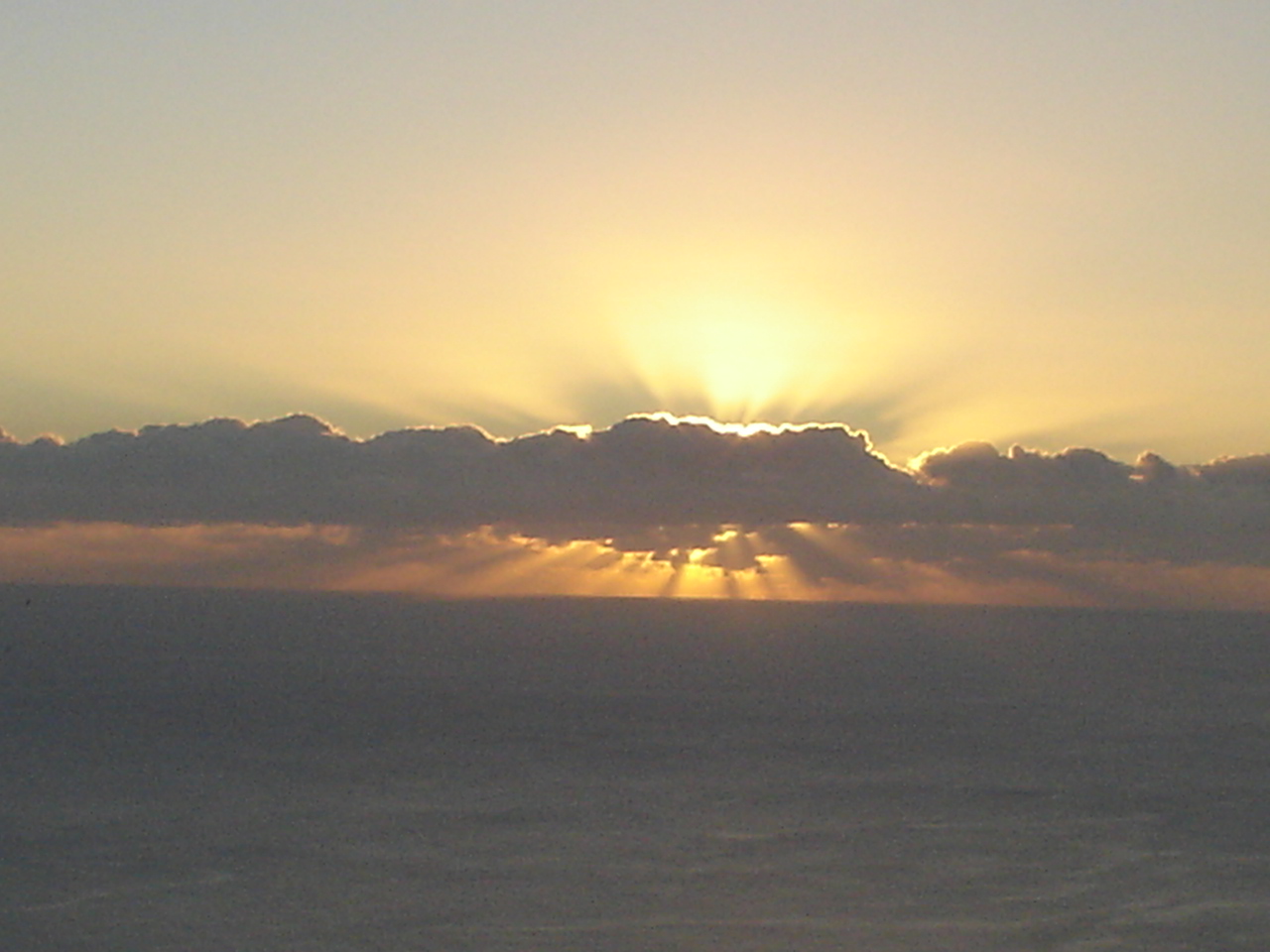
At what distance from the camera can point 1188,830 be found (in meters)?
92.1

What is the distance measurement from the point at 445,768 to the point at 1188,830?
55870 millimetres

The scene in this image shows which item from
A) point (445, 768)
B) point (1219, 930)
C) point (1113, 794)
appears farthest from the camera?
point (445, 768)

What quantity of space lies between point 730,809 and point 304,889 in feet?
108

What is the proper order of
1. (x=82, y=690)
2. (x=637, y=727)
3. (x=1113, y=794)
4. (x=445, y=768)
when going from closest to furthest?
(x=1113, y=794) < (x=445, y=768) < (x=637, y=727) < (x=82, y=690)

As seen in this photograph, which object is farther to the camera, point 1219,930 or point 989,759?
point 989,759

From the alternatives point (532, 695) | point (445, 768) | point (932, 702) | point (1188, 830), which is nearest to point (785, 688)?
point (932, 702)

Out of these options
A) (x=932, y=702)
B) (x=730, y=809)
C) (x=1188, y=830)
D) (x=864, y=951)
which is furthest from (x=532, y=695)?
(x=864, y=951)

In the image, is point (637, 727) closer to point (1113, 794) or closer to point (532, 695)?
point (532, 695)

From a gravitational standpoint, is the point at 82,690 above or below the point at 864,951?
above

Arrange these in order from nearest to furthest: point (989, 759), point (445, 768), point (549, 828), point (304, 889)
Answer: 1. point (304, 889)
2. point (549, 828)
3. point (445, 768)
4. point (989, 759)

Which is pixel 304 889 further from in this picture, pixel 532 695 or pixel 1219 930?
pixel 532 695

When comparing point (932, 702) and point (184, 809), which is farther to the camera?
point (932, 702)

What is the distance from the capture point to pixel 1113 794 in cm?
10606

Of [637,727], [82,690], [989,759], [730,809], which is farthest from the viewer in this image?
[82,690]
